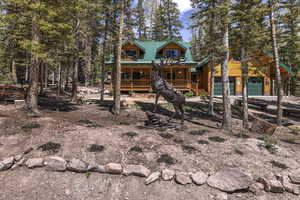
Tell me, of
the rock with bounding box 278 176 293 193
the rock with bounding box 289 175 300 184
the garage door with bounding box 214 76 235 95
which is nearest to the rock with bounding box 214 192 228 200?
the rock with bounding box 278 176 293 193

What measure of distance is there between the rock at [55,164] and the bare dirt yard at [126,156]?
130 millimetres

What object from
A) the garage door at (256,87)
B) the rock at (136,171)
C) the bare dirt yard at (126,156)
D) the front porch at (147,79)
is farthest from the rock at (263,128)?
the garage door at (256,87)

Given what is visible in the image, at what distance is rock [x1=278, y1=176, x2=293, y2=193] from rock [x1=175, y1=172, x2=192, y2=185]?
8.86 ft

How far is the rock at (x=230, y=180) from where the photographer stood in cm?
444

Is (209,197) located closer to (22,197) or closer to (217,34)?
(22,197)

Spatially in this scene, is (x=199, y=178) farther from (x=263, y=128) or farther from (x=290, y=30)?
(x=290, y=30)

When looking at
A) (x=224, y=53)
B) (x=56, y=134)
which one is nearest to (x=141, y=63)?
(x=224, y=53)

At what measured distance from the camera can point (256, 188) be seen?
14.7ft

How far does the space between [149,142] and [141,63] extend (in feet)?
56.3

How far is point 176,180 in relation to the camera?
4.53 meters

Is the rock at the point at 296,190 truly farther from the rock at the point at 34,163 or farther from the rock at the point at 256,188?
the rock at the point at 34,163

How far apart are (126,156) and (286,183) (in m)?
4.77

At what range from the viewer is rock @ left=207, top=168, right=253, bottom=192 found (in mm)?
4441

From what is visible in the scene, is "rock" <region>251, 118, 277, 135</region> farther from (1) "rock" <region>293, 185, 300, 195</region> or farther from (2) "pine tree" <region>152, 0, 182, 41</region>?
(2) "pine tree" <region>152, 0, 182, 41</region>
